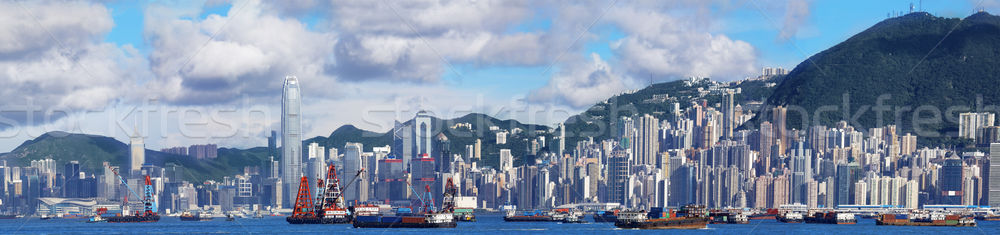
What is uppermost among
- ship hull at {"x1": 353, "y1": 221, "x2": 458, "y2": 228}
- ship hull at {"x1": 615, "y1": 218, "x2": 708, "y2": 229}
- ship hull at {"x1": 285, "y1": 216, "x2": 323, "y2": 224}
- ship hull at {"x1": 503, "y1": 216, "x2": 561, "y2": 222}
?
ship hull at {"x1": 615, "y1": 218, "x2": 708, "y2": 229}

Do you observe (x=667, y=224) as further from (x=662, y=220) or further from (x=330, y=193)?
(x=330, y=193)

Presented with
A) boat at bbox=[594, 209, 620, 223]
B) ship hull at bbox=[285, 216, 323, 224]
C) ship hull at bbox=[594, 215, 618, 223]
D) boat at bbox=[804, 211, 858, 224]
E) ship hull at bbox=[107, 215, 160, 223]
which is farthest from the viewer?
ship hull at bbox=[107, 215, 160, 223]

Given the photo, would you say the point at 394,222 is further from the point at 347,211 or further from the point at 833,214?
the point at 833,214

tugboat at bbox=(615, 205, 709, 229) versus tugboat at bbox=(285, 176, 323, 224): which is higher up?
tugboat at bbox=(615, 205, 709, 229)

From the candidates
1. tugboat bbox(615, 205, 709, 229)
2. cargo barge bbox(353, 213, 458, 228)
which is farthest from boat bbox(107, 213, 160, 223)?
tugboat bbox(615, 205, 709, 229)

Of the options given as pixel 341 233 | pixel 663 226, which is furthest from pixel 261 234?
pixel 663 226

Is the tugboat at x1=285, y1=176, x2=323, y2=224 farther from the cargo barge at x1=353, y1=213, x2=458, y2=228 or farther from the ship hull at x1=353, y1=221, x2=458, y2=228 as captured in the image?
the cargo barge at x1=353, y1=213, x2=458, y2=228

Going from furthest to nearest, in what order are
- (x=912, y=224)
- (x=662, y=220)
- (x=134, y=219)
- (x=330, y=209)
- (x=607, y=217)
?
(x=134, y=219)
(x=607, y=217)
(x=330, y=209)
(x=912, y=224)
(x=662, y=220)

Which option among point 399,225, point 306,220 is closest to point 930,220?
point 399,225

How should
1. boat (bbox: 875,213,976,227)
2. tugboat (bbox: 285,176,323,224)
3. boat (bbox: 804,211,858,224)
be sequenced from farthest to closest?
tugboat (bbox: 285,176,323,224)
boat (bbox: 804,211,858,224)
boat (bbox: 875,213,976,227)

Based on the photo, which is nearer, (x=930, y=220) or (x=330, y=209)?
(x=930, y=220)
